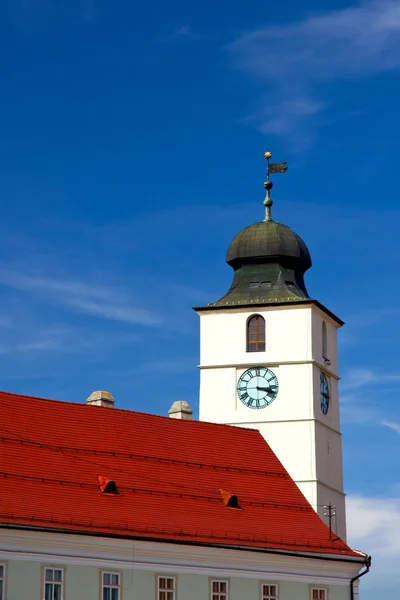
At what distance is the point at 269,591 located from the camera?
5519 centimetres

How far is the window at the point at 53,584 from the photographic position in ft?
166

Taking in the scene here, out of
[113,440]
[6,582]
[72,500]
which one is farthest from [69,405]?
[6,582]

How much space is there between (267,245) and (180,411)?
7978 millimetres

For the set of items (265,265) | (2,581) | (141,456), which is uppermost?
(265,265)

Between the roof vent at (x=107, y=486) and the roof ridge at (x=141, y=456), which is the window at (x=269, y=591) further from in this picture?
the roof vent at (x=107, y=486)

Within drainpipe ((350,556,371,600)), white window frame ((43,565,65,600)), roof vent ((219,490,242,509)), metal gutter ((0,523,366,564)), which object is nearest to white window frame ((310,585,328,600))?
metal gutter ((0,523,366,564))

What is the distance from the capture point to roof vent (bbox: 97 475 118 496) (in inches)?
2117

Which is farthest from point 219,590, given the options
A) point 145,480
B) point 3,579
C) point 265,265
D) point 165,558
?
point 265,265

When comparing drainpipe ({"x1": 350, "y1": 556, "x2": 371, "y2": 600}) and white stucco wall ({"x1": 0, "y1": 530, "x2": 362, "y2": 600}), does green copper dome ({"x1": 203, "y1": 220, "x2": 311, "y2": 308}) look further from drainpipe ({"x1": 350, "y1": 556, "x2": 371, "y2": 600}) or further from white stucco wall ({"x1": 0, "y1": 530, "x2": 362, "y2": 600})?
white stucco wall ({"x1": 0, "y1": 530, "x2": 362, "y2": 600})

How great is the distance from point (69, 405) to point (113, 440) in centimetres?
187

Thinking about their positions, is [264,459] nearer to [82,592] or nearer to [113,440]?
[113,440]

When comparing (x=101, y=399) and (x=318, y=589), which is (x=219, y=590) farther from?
(x=101, y=399)

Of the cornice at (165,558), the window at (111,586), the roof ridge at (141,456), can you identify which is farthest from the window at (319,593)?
the window at (111,586)

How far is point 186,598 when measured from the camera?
53.5 meters
